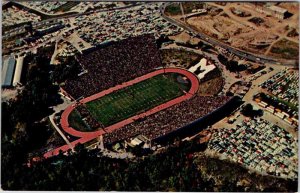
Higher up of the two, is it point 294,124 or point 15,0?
point 15,0

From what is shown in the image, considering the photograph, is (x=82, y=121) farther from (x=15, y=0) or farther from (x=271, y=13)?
(x=271, y=13)

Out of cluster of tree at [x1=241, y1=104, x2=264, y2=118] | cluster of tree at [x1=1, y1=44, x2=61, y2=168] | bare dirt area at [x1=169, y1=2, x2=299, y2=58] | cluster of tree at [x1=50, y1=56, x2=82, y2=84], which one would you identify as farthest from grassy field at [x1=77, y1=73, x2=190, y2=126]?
bare dirt area at [x1=169, y1=2, x2=299, y2=58]

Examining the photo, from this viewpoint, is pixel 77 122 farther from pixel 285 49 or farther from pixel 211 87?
pixel 285 49

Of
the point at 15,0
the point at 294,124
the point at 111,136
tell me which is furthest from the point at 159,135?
the point at 15,0

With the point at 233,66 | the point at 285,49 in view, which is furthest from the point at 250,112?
the point at 285,49

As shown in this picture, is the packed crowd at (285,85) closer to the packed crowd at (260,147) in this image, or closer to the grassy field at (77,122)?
the packed crowd at (260,147)

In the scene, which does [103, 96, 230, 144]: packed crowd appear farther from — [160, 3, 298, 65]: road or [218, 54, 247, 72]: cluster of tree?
[160, 3, 298, 65]: road

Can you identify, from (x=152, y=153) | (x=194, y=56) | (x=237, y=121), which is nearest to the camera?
(x=152, y=153)
